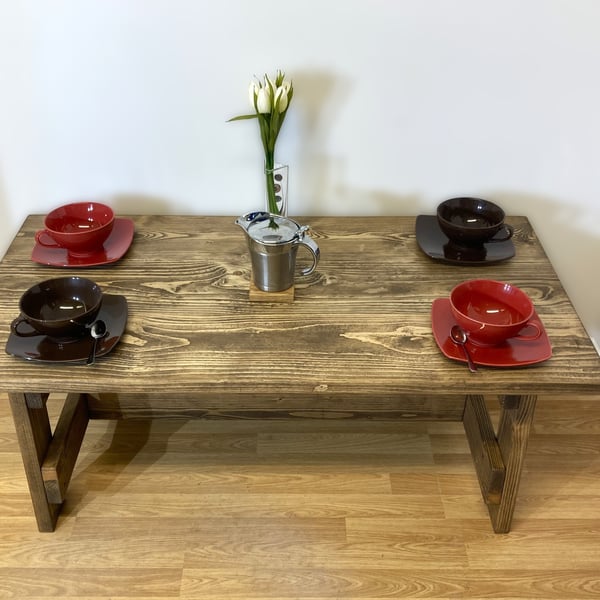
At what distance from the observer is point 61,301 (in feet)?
4.37

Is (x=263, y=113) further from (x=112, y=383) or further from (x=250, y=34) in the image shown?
(x=112, y=383)

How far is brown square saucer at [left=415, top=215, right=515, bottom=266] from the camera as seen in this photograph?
1.49 metres

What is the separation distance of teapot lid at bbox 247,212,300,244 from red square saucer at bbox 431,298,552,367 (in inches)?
12.7

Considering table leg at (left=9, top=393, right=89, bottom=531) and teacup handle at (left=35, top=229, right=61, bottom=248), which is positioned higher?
teacup handle at (left=35, top=229, right=61, bottom=248)

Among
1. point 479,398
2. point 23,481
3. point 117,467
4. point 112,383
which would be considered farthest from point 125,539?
point 479,398

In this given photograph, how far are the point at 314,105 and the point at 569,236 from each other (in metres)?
0.72

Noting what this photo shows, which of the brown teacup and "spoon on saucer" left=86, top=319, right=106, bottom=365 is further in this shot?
the brown teacup

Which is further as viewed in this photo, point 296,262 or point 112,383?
point 296,262

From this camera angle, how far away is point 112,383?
1.20 metres

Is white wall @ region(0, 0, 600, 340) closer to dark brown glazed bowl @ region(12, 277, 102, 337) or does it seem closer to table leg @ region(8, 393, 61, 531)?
dark brown glazed bowl @ region(12, 277, 102, 337)

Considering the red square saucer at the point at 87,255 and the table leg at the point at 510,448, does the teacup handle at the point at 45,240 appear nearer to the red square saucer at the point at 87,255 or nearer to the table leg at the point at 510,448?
the red square saucer at the point at 87,255

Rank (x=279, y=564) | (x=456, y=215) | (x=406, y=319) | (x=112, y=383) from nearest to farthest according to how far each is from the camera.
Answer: (x=112, y=383), (x=406, y=319), (x=279, y=564), (x=456, y=215)

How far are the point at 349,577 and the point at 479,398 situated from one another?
507mm

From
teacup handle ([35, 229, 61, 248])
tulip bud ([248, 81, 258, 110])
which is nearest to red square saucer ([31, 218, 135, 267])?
teacup handle ([35, 229, 61, 248])
